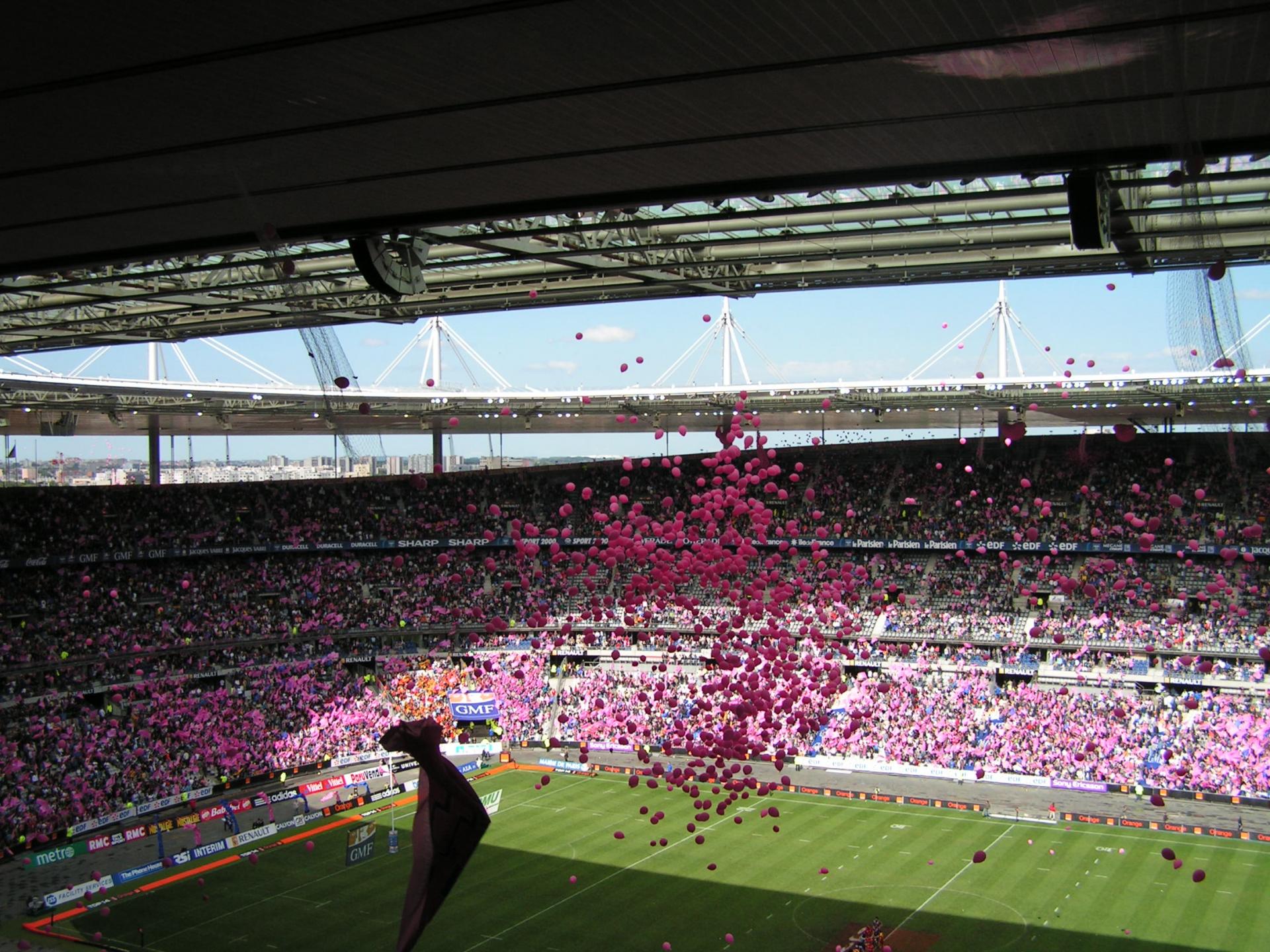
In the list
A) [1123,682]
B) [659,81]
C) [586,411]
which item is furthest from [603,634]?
[659,81]

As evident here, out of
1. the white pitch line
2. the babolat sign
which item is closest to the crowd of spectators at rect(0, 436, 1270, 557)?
the white pitch line

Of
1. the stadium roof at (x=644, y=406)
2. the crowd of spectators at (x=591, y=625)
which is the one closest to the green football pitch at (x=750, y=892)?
the crowd of spectators at (x=591, y=625)

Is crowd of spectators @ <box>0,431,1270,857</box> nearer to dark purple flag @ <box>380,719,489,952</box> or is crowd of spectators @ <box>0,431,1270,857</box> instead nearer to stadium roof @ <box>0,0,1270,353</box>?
stadium roof @ <box>0,0,1270,353</box>

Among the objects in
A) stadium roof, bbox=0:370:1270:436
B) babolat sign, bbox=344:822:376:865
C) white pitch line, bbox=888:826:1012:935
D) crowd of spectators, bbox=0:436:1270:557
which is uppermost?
stadium roof, bbox=0:370:1270:436

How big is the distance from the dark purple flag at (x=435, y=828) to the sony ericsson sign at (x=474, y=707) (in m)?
35.1

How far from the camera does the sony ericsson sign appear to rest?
4025cm

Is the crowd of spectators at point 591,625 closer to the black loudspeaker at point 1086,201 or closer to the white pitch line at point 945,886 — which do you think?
the white pitch line at point 945,886

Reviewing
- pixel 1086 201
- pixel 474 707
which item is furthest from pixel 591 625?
pixel 1086 201

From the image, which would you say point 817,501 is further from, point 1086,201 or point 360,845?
point 1086,201

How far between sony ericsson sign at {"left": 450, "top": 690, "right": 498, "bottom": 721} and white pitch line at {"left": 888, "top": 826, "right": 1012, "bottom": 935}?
58.0 feet

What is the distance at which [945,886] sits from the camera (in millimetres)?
26406

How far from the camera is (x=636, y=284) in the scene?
1659 centimetres

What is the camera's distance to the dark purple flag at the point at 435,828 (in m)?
5.75

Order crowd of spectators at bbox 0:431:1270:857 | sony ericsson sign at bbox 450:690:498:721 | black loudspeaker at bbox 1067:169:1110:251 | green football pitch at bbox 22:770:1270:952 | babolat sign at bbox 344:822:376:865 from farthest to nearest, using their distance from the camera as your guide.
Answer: sony ericsson sign at bbox 450:690:498:721 → crowd of spectators at bbox 0:431:1270:857 → babolat sign at bbox 344:822:376:865 → green football pitch at bbox 22:770:1270:952 → black loudspeaker at bbox 1067:169:1110:251
